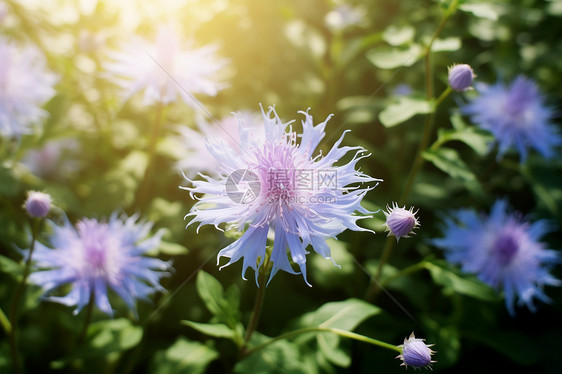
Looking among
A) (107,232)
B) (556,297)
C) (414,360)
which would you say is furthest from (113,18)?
(556,297)

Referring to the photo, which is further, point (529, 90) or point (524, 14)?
point (524, 14)

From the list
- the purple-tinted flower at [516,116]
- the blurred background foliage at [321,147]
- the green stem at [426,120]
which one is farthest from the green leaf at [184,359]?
the purple-tinted flower at [516,116]

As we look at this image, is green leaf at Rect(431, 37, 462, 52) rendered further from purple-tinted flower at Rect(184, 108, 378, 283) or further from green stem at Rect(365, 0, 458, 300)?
purple-tinted flower at Rect(184, 108, 378, 283)

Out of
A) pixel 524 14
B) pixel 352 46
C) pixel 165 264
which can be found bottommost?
pixel 165 264

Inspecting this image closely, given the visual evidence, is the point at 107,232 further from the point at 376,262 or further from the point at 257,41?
the point at 257,41

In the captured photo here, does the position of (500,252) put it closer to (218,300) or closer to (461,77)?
(461,77)

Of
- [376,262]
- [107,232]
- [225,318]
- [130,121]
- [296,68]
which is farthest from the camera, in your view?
[296,68]

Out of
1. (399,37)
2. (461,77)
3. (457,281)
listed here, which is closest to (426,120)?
(461,77)

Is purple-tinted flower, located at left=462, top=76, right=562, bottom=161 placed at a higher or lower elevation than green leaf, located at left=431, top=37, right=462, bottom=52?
higher

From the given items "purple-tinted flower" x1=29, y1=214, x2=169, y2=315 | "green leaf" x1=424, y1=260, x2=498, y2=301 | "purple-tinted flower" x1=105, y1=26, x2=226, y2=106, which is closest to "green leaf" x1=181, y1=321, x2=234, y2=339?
"purple-tinted flower" x1=29, y1=214, x2=169, y2=315
